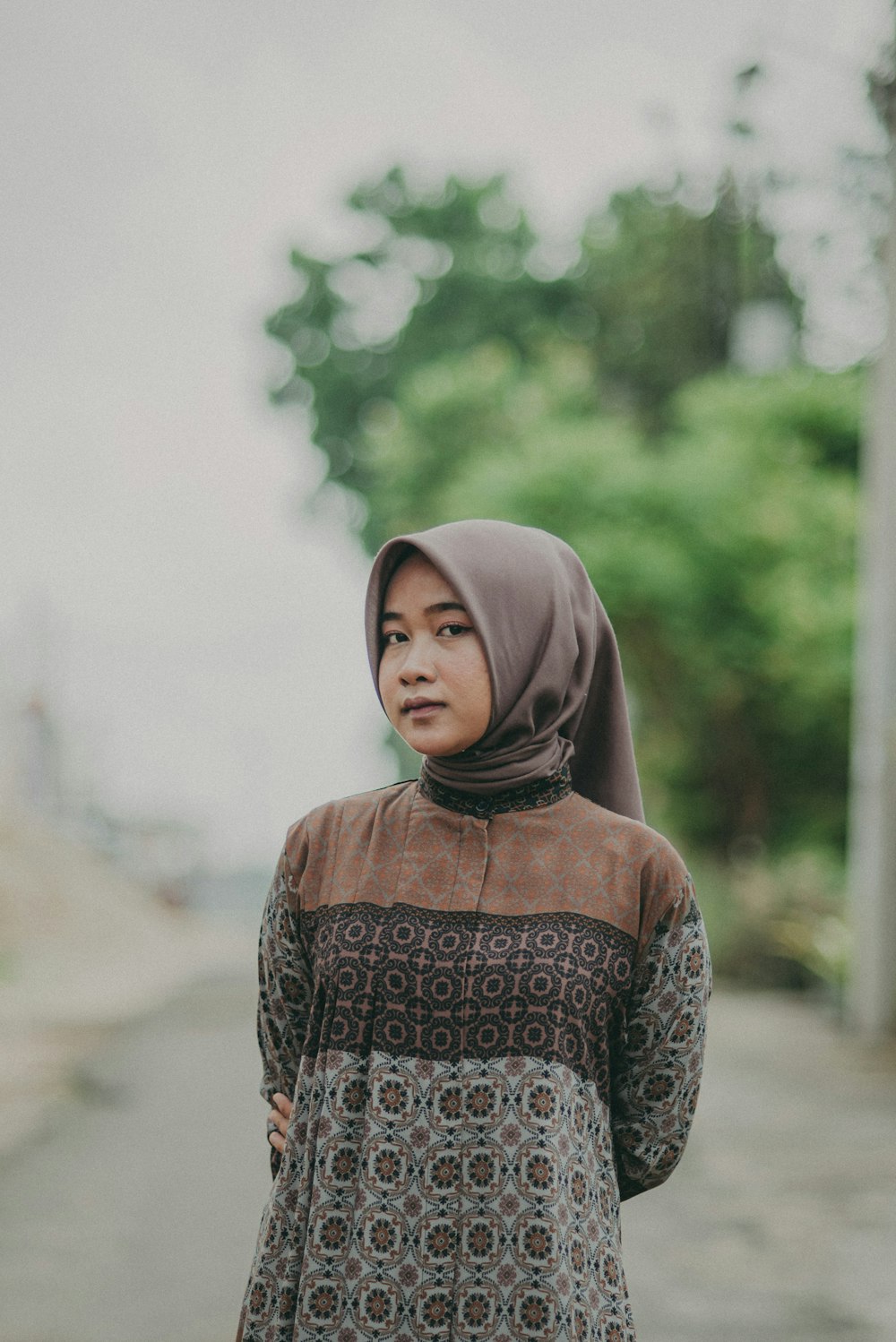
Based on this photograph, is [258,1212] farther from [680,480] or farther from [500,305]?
[500,305]

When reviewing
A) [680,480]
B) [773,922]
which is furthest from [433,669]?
[680,480]

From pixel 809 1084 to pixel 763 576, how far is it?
696 cm

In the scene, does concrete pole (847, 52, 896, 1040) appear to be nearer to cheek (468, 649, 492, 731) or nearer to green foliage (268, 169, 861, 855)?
green foliage (268, 169, 861, 855)

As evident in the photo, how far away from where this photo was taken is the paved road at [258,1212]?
13.6 ft

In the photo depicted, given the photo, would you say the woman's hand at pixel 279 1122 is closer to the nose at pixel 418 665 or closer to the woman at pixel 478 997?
the woman at pixel 478 997

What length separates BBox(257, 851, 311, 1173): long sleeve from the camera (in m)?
1.83

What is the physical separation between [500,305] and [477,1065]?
73.2 ft

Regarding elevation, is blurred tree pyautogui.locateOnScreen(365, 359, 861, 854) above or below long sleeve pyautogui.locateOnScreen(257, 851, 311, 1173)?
below

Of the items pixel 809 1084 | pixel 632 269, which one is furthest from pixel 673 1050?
pixel 632 269

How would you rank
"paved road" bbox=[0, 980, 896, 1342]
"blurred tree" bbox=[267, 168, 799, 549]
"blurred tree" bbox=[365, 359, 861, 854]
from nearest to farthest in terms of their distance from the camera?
"paved road" bbox=[0, 980, 896, 1342]
"blurred tree" bbox=[365, 359, 861, 854]
"blurred tree" bbox=[267, 168, 799, 549]

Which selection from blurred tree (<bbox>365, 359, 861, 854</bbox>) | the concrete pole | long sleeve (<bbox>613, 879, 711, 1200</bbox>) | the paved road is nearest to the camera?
long sleeve (<bbox>613, 879, 711, 1200</bbox>)

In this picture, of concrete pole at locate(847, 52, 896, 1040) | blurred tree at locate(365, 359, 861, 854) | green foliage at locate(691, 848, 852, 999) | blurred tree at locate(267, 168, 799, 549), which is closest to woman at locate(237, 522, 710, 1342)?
concrete pole at locate(847, 52, 896, 1040)

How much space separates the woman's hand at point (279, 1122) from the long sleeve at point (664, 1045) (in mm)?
429

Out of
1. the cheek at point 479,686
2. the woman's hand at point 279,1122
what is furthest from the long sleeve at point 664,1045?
the woman's hand at point 279,1122
